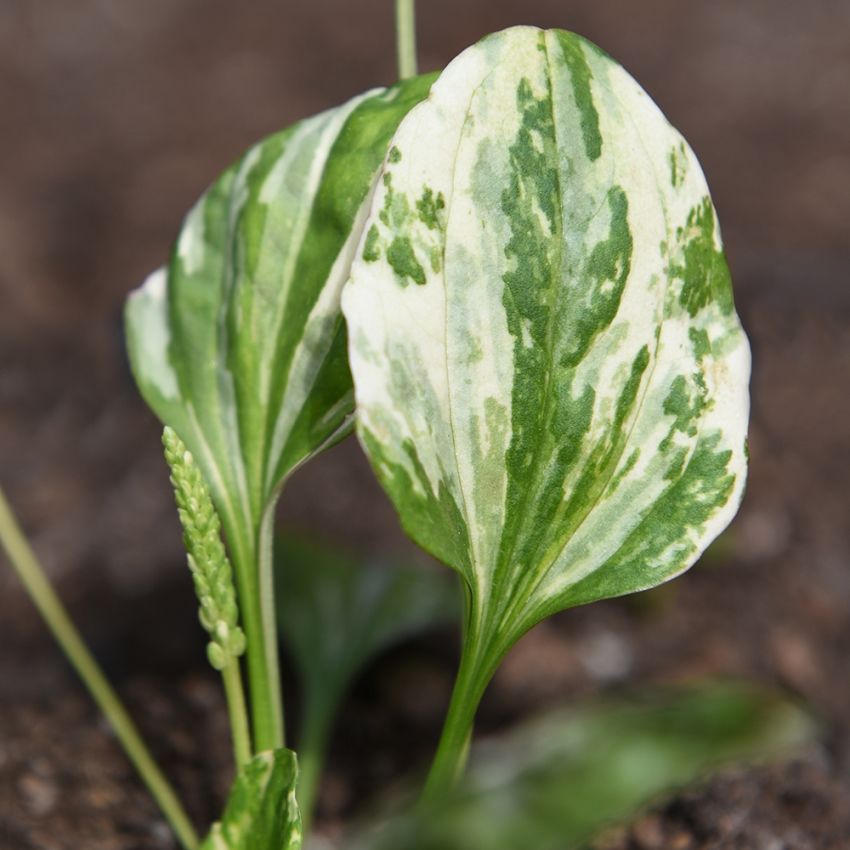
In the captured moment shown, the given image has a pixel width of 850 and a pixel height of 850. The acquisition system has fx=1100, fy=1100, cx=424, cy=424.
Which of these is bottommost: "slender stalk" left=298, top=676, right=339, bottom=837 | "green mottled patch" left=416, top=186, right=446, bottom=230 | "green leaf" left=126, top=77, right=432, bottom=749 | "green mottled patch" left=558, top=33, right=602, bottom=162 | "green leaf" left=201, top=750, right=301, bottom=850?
"slender stalk" left=298, top=676, right=339, bottom=837

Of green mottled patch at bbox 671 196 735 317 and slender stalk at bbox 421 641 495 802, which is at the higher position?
green mottled patch at bbox 671 196 735 317

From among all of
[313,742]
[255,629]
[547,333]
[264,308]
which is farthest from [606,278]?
[313,742]

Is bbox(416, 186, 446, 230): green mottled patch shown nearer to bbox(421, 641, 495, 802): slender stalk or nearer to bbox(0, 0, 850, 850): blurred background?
bbox(421, 641, 495, 802): slender stalk

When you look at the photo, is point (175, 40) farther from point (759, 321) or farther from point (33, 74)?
point (759, 321)

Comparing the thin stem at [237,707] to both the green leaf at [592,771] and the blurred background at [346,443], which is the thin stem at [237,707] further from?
the blurred background at [346,443]

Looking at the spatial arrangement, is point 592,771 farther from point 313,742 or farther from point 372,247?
point 313,742

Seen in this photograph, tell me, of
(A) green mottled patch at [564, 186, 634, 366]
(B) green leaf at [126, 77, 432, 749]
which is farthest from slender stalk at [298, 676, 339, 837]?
(A) green mottled patch at [564, 186, 634, 366]

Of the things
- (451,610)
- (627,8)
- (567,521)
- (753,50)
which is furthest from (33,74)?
(567,521)
